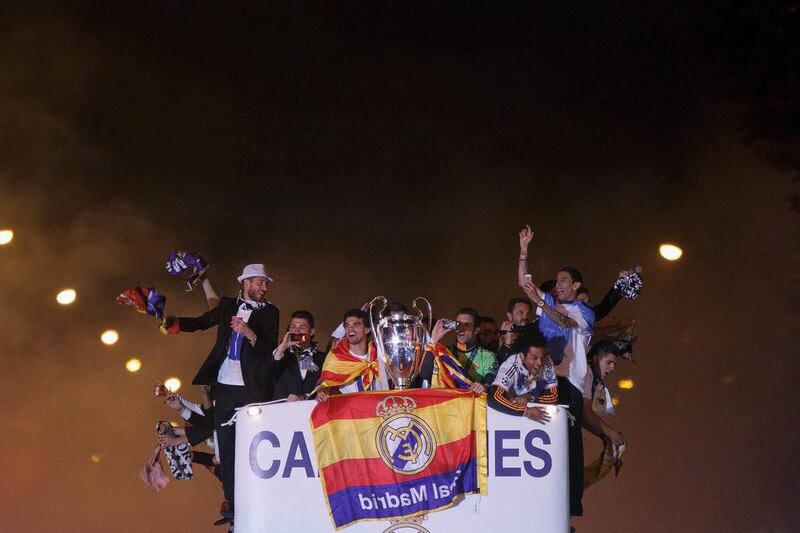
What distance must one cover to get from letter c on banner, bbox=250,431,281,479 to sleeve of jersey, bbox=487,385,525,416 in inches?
43.0

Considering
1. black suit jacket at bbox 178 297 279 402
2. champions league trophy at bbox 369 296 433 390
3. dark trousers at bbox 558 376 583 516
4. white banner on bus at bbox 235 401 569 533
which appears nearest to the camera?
white banner on bus at bbox 235 401 569 533

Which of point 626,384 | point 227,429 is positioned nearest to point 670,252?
point 626,384

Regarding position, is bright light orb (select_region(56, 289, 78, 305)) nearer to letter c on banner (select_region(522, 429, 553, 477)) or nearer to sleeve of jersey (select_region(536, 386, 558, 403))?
sleeve of jersey (select_region(536, 386, 558, 403))

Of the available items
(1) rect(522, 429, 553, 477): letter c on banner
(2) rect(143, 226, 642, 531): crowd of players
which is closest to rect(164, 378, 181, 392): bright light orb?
(2) rect(143, 226, 642, 531): crowd of players

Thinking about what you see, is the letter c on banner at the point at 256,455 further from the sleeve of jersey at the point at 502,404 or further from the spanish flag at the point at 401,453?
the sleeve of jersey at the point at 502,404

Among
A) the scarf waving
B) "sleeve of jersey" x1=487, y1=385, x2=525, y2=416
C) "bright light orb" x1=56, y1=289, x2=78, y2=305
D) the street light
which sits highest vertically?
the street light

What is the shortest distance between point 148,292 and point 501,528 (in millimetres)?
2746

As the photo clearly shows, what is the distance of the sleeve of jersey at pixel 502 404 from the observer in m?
5.44

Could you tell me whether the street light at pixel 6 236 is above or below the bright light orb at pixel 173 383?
above

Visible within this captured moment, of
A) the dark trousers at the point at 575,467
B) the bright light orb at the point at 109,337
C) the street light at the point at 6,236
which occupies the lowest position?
the dark trousers at the point at 575,467

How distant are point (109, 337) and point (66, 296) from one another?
0.51m

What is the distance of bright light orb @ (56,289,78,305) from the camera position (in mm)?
9641

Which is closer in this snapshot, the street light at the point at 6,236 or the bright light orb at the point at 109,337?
the street light at the point at 6,236

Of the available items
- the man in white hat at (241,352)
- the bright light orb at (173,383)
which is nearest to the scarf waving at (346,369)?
the man in white hat at (241,352)
